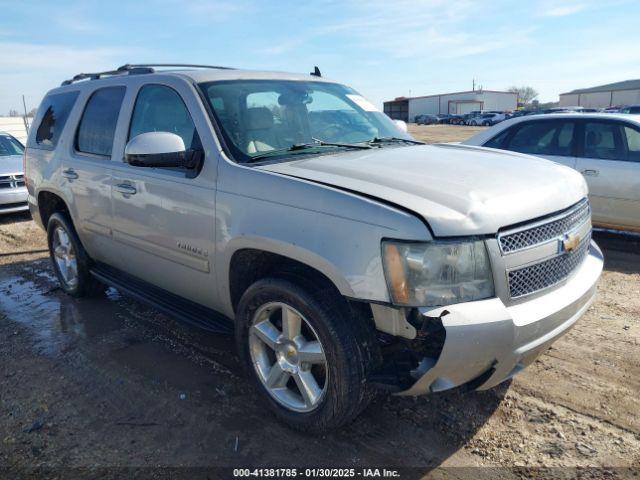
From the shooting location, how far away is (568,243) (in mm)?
2766

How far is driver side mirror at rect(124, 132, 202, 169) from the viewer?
310 cm

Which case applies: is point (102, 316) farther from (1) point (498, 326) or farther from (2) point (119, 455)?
(1) point (498, 326)

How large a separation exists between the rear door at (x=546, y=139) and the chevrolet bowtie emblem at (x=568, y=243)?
13.5ft

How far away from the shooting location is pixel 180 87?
3551 millimetres

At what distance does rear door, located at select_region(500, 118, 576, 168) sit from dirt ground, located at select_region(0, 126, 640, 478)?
9.44 feet

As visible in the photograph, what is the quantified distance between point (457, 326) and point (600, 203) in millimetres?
5022

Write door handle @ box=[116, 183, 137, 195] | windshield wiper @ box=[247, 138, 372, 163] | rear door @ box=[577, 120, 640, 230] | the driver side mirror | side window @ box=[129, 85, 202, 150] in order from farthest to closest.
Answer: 1. rear door @ box=[577, 120, 640, 230]
2. door handle @ box=[116, 183, 137, 195]
3. side window @ box=[129, 85, 202, 150]
4. windshield wiper @ box=[247, 138, 372, 163]
5. the driver side mirror

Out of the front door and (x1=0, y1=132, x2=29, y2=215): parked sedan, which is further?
(x1=0, y1=132, x2=29, y2=215): parked sedan

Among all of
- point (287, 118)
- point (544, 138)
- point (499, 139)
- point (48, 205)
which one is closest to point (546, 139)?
point (544, 138)

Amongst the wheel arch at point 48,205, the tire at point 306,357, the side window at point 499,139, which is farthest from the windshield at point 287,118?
the side window at point 499,139

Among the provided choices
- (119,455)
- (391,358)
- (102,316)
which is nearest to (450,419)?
(391,358)

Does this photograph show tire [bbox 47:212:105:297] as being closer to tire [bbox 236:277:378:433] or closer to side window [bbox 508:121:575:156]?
tire [bbox 236:277:378:433]

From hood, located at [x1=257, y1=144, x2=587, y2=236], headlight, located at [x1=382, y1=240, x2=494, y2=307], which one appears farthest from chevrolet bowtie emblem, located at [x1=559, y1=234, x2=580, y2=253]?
headlight, located at [x1=382, y1=240, x2=494, y2=307]

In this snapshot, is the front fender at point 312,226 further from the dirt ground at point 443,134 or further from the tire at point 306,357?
the dirt ground at point 443,134
